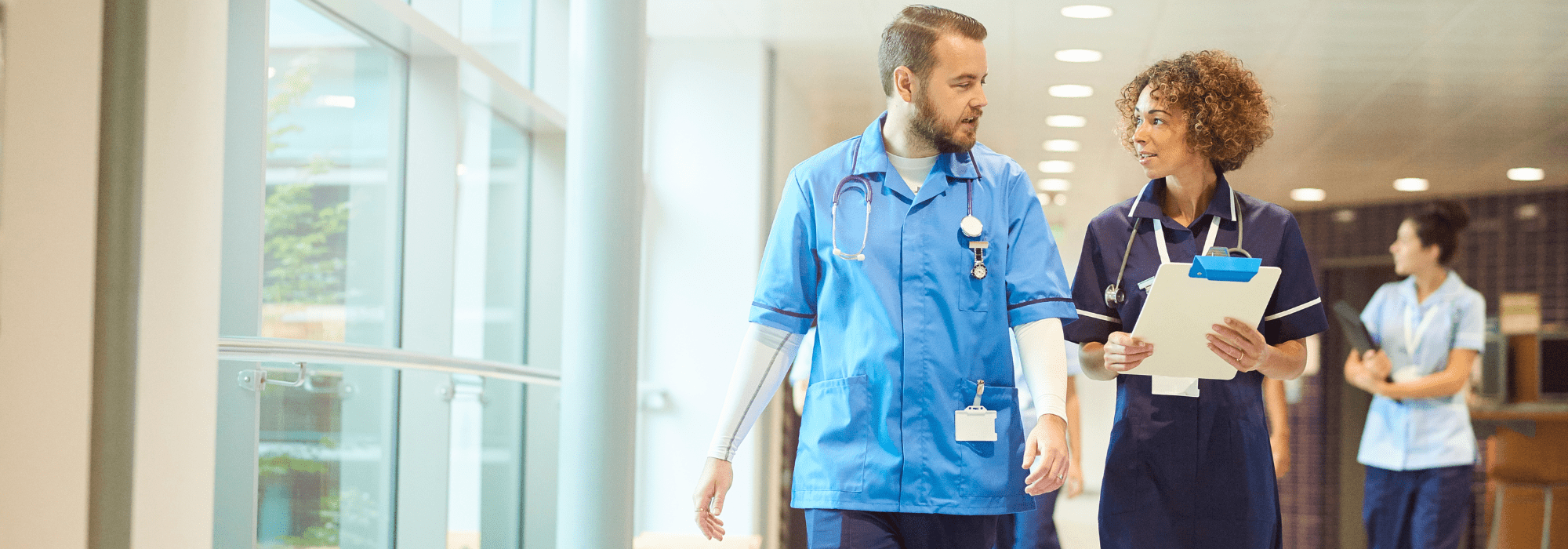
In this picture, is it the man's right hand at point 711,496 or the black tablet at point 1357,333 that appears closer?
the man's right hand at point 711,496

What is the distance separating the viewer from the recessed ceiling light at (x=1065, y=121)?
8000mm

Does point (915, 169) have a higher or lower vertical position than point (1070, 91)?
lower

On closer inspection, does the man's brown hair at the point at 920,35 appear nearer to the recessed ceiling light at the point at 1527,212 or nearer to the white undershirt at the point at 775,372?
the white undershirt at the point at 775,372

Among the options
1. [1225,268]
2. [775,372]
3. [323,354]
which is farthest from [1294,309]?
[323,354]

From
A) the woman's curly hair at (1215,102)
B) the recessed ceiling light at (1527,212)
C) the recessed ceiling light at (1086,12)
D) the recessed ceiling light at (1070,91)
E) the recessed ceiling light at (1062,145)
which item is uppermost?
the recessed ceiling light at (1086,12)

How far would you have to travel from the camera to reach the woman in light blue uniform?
4715mm

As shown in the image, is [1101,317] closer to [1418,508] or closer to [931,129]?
[931,129]

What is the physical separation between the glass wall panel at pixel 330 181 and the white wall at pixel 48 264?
0.92 metres

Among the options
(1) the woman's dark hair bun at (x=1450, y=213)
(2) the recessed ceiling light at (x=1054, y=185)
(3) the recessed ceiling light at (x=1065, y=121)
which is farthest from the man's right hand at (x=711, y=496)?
(2) the recessed ceiling light at (x=1054, y=185)

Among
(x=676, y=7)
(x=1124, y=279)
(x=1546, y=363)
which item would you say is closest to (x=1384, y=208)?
(x=1546, y=363)

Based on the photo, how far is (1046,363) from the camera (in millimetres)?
1952

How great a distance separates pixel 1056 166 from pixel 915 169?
8254 millimetres

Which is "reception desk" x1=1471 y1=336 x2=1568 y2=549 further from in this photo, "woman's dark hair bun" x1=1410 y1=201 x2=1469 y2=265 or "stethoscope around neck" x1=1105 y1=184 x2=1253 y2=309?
"stethoscope around neck" x1=1105 y1=184 x2=1253 y2=309

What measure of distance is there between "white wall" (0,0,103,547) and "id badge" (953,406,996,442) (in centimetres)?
133
